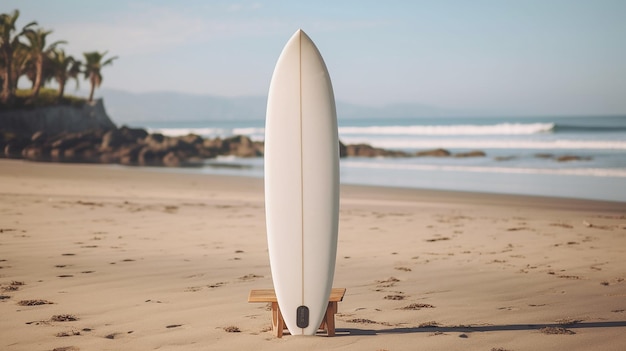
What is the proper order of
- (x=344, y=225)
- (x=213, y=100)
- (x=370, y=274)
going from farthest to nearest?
(x=213, y=100) → (x=344, y=225) → (x=370, y=274)

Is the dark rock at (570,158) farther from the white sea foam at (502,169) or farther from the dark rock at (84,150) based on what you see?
the dark rock at (84,150)

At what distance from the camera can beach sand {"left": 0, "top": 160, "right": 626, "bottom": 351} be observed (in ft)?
13.8

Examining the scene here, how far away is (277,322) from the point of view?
430cm

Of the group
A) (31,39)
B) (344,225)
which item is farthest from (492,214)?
(31,39)

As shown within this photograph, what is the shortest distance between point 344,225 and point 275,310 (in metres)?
5.51

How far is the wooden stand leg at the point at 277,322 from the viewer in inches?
167

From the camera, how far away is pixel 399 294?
213 inches

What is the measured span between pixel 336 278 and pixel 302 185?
2.08 metres

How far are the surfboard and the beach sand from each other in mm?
287

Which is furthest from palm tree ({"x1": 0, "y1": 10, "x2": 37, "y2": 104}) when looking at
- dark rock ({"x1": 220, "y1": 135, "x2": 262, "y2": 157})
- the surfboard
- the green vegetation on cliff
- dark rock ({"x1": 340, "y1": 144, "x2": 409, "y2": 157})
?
the surfboard

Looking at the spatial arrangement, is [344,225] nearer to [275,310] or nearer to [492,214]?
[492,214]

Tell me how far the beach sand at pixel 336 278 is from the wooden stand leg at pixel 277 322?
0.25 ft

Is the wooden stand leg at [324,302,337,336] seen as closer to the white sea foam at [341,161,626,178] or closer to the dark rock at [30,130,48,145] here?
the white sea foam at [341,161,626,178]

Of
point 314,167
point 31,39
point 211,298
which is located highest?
point 31,39
